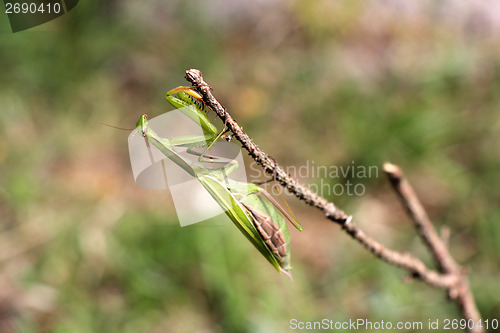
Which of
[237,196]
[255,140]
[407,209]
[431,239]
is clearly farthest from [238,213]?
[255,140]

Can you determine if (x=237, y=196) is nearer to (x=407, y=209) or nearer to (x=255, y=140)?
(x=407, y=209)

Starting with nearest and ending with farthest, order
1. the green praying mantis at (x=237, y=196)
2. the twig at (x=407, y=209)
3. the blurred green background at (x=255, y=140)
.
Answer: the twig at (x=407, y=209) < the green praying mantis at (x=237, y=196) < the blurred green background at (x=255, y=140)

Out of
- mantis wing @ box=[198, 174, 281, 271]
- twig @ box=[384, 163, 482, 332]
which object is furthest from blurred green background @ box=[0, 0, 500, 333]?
mantis wing @ box=[198, 174, 281, 271]

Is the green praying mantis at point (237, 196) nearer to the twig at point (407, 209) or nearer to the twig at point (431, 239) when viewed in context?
the twig at point (407, 209)

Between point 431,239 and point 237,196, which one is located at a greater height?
point 237,196

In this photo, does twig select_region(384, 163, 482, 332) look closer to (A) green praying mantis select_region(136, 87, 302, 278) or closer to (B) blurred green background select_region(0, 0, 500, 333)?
(A) green praying mantis select_region(136, 87, 302, 278)

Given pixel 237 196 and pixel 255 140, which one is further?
pixel 255 140

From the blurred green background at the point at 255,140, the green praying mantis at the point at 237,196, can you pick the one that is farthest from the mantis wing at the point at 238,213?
the blurred green background at the point at 255,140
